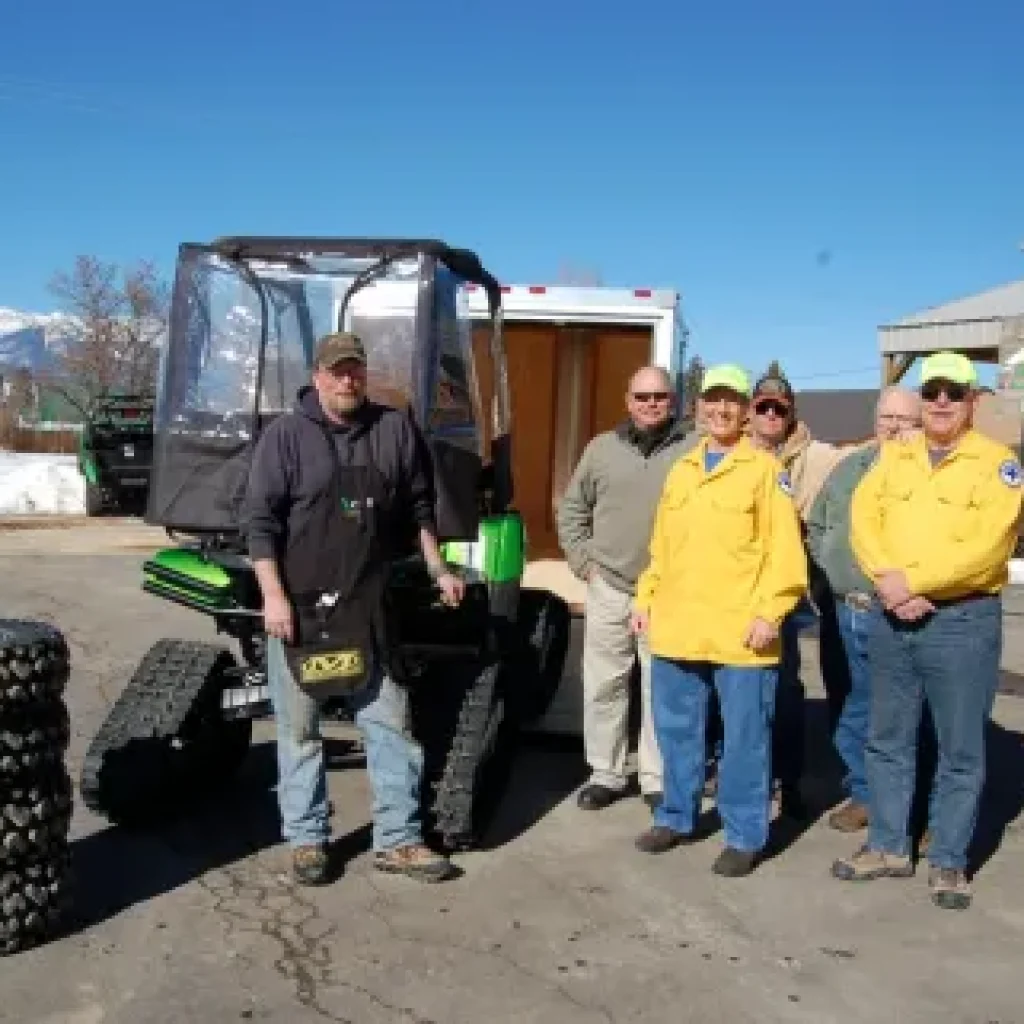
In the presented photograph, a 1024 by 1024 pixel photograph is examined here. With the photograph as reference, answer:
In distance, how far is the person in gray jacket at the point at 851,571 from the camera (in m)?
5.00

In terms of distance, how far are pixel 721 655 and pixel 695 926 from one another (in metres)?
0.94

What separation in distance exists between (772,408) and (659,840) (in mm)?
1783

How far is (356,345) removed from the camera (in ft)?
13.7

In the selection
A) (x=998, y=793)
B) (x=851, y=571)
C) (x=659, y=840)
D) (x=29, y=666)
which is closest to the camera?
(x=29, y=666)

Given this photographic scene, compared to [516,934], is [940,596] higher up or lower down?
higher up

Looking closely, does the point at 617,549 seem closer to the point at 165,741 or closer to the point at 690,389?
the point at 165,741

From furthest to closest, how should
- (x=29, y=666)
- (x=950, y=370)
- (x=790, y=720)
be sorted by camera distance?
(x=790, y=720), (x=950, y=370), (x=29, y=666)

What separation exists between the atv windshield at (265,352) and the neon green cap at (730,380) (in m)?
1.05

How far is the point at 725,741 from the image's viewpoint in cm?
461

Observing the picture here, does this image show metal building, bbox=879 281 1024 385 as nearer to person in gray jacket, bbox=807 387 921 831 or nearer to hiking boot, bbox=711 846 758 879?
person in gray jacket, bbox=807 387 921 831

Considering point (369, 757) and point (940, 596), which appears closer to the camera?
point (940, 596)

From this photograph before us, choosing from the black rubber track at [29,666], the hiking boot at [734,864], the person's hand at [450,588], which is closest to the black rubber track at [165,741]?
the black rubber track at [29,666]

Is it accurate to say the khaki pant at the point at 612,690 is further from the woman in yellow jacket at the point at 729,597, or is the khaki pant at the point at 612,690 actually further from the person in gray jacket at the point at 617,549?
the woman in yellow jacket at the point at 729,597

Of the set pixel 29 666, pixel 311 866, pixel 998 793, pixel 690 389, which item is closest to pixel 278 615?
pixel 29 666
